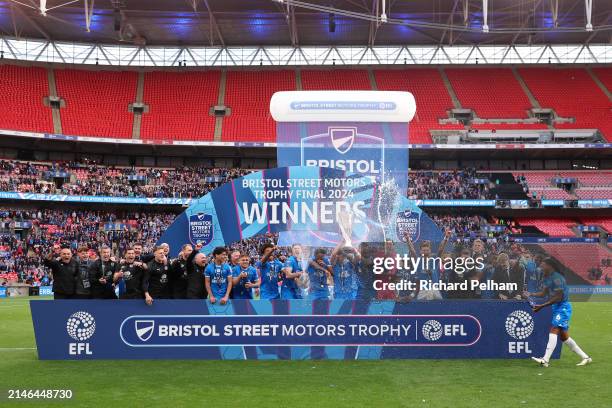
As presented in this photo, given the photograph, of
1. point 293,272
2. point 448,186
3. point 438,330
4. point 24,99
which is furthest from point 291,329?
point 24,99

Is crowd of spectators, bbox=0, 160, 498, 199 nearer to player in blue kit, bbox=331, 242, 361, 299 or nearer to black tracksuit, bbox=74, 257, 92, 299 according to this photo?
black tracksuit, bbox=74, 257, 92, 299

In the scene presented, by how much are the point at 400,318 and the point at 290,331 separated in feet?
6.22

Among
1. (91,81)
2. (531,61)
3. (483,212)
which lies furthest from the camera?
(531,61)

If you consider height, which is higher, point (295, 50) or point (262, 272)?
point (295, 50)

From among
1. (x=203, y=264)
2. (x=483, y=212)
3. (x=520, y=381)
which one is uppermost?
(x=483, y=212)

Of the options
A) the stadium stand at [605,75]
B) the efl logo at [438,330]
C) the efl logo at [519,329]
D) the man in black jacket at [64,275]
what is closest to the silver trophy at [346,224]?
the efl logo at [438,330]

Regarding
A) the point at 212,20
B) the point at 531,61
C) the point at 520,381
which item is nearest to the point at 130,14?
the point at 212,20

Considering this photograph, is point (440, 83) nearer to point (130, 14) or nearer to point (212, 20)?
point (212, 20)

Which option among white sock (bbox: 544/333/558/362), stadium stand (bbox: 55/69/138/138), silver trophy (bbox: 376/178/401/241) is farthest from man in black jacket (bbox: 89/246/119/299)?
stadium stand (bbox: 55/69/138/138)

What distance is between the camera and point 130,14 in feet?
141

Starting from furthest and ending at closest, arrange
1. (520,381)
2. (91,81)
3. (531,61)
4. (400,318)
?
(531,61) → (91,81) → (400,318) → (520,381)

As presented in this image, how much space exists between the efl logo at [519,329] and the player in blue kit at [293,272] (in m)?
3.72

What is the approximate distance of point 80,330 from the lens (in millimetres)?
11180

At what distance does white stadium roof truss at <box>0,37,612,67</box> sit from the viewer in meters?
50.3
